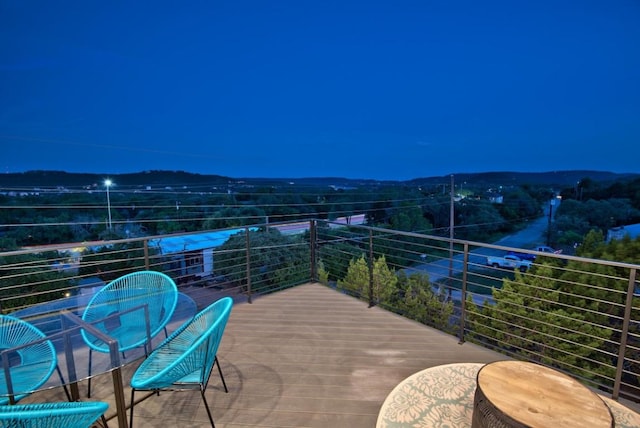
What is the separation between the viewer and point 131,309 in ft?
6.60

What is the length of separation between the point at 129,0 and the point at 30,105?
23.3ft

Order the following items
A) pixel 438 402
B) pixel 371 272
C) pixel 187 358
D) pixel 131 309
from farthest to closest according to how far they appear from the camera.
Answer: pixel 371 272 < pixel 131 309 < pixel 438 402 < pixel 187 358

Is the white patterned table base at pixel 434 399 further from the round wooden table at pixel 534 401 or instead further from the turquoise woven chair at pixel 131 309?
the turquoise woven chair at pixel 131 309

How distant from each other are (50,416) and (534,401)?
1.83 m

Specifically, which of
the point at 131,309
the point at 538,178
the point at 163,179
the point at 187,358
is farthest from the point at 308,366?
the point at 538,178

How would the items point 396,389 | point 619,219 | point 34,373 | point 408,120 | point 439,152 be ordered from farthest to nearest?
point 439,152 → point 408,120 → point 619,219 → point 396,389 → point 34,373

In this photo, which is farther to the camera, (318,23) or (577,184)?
(318,23)

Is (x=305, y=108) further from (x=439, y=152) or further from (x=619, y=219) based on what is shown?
(x=619, y=219)

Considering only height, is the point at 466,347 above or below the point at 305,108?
below

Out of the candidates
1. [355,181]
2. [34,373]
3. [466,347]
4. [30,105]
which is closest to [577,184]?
[355,181]

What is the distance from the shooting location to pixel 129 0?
13125 mm

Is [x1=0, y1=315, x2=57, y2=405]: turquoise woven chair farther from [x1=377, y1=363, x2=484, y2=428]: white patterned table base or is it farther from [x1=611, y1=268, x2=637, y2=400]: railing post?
[x1=611, y1=268, x2=637, y2=400]: railing post

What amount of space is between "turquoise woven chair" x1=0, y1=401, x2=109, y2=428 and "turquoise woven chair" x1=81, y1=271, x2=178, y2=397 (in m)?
0.46

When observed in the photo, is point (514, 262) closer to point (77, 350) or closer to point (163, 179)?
point (77, 350)
